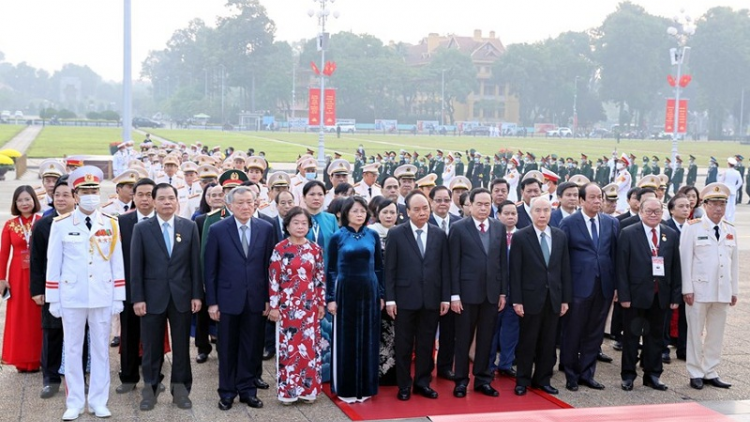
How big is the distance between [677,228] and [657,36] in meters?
101

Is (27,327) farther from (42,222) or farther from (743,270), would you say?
(743,270)

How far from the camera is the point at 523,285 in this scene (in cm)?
673

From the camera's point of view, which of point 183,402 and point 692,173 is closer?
point 183,402

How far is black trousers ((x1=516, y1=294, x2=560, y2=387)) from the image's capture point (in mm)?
6738

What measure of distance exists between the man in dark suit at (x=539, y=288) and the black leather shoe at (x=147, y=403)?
2.88m

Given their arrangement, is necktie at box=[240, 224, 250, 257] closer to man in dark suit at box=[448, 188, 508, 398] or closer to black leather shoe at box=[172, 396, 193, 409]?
black leather shoe at box=[172, 396, 193, 409]

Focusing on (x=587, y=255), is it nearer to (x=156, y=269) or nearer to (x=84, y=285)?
(x=156, y=269)

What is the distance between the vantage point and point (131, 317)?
21.4 ft

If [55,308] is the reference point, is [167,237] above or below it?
above

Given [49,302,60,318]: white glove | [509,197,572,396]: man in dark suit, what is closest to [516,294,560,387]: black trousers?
[509,197,572,396]: man in dark suit

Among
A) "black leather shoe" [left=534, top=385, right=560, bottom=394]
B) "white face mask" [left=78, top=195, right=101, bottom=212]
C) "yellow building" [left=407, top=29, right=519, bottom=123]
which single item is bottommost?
"black leather shoe" [left=534, top=385, right=560, bottom=394]

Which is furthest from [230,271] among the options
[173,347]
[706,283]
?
[706,283]

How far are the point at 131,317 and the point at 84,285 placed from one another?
0.77m

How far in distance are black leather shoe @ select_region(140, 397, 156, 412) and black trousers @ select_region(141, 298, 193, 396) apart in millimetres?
46
